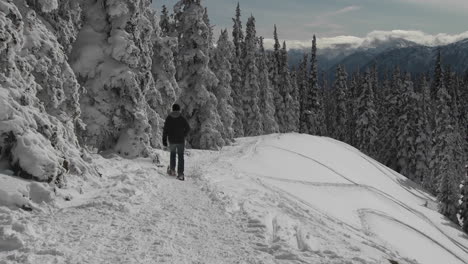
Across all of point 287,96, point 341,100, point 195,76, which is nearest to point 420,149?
point 287,96

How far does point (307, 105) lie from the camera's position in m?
63.3

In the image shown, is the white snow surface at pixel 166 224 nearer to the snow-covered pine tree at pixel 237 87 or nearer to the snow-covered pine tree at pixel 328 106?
the snow-covered pine tree at pixel 237 87

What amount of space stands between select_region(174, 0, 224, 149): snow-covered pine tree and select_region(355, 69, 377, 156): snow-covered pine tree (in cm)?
4379

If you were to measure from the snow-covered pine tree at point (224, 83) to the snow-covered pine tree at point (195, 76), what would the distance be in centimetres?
226

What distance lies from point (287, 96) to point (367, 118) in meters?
14.5

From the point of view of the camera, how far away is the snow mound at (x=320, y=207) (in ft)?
23.5

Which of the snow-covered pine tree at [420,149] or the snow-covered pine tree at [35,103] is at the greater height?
the snow-covered pine tree at [35,103]

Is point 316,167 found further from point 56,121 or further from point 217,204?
point 56,121

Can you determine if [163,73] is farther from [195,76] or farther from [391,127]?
[391,127]

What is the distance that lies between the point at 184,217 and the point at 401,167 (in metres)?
56.0

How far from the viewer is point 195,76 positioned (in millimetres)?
28562

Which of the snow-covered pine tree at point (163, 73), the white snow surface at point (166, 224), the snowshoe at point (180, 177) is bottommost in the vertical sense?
the snowshoe at point (180, 177)

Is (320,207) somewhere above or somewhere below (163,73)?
below

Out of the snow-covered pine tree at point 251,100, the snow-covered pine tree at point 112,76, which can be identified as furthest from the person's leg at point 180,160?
the snow-covered pine tree at point 251,100
